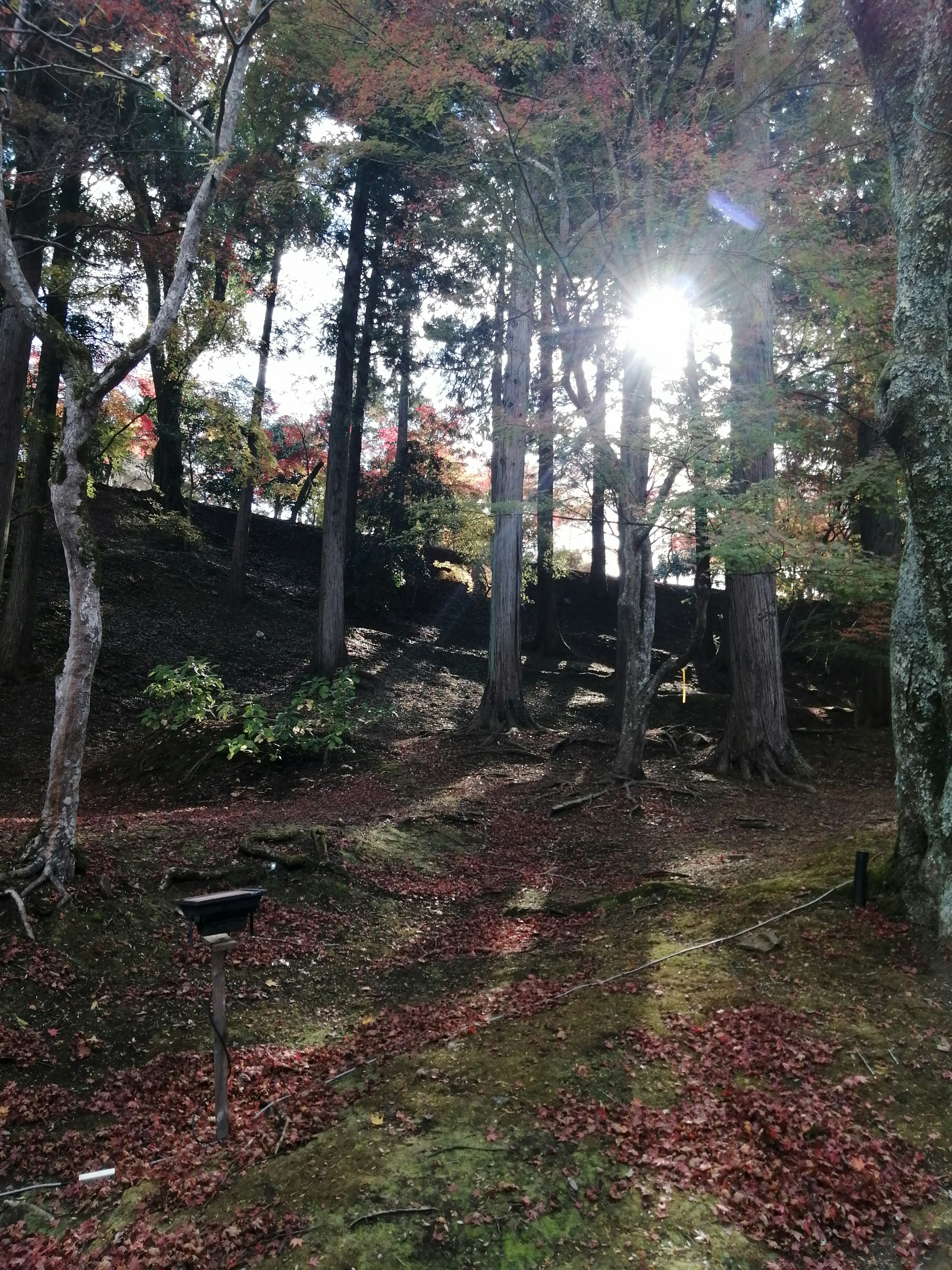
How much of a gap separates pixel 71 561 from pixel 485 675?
14.0m

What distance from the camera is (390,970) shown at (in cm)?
567

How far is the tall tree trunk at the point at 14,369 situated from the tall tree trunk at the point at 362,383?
20.0 ft

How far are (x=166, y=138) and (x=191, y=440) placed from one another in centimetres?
1061

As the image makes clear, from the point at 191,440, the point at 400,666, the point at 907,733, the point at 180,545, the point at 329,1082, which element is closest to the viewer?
the point at 329,1082

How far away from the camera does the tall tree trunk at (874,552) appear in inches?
534

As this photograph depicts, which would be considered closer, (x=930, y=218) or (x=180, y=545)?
(x=930, y=218)

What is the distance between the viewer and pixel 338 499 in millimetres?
15172

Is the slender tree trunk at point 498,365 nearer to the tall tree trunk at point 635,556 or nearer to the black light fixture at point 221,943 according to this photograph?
the tall tree trunk at point 635,556

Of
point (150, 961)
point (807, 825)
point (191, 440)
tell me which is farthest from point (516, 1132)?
point (191, 440)

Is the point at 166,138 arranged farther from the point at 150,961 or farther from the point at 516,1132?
the point at 516,1132

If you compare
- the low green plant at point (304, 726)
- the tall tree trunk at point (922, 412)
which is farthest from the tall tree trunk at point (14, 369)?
the tall tree trunk at point (922, 412)

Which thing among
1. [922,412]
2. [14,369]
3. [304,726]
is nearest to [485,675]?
[304,726]

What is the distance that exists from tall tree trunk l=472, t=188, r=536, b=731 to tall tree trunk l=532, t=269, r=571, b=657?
0.40 metres

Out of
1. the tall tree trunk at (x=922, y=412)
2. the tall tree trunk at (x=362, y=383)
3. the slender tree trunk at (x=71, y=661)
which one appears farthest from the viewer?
the tall tree trunk at (x=362, y=383)
